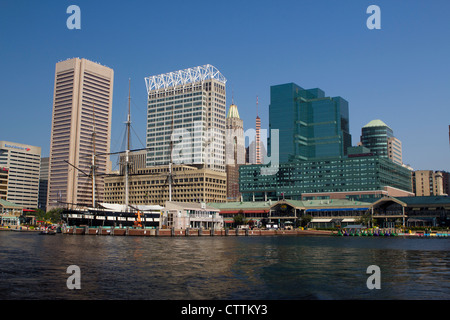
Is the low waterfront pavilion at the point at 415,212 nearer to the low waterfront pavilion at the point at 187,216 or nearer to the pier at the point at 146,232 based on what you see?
the pier at the point at 146,232

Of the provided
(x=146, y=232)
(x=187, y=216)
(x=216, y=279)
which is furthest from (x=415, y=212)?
(x=216, y=279)

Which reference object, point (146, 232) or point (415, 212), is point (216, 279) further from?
point (415, 212)

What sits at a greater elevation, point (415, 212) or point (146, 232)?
point (415, 212)

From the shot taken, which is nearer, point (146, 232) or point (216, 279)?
point (216, 279)

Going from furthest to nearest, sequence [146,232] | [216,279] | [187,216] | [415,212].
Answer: [415,212], [187,216], [146,232], [216,279]

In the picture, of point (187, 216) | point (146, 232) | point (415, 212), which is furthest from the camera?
point (415, 212)

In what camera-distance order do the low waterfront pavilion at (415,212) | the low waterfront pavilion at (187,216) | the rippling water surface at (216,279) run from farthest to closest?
1. the low waterfront pavilion at (415,212)
2. the low waterfront pavilion at (187,216)
3. the rippling water surface at (216,279)

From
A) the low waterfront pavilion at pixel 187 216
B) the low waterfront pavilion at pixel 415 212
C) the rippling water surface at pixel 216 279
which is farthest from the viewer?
the low waterfront pavilion at pixel 415 212

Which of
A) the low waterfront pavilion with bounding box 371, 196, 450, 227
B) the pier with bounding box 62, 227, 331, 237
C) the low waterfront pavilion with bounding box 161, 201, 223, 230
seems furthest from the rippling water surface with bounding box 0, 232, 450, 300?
the low waterfront pavilion with bounding box 371, 196, 450, 227

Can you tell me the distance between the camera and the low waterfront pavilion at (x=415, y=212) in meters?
192

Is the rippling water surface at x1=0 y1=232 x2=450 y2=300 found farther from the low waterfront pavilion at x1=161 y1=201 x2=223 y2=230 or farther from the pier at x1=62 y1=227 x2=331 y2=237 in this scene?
the low waterfront pavilion at x1=161 y1=201 x2=223 y2=230

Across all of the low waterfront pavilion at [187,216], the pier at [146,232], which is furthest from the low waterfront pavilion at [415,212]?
the low waterfront pavilion at [187,216]

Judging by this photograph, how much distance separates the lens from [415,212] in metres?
197

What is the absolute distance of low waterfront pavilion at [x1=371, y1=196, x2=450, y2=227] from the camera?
192 m
